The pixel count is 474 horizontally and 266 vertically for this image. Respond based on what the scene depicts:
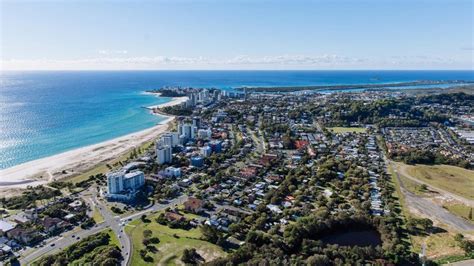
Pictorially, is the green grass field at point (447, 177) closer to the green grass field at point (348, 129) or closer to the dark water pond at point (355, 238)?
the dark water pond at point (355, 238)

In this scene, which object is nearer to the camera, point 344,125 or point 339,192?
point 339,192

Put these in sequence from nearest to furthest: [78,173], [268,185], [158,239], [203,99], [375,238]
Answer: [158,239]
[375,238]
[268,185]
[78,173]
[203,99]

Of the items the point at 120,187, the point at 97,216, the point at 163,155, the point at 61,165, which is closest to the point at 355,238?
the point at 97,216

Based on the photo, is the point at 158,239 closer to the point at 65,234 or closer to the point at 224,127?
the point at 65,234

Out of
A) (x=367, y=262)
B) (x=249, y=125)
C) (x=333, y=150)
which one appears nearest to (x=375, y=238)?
(x=367, y=262)

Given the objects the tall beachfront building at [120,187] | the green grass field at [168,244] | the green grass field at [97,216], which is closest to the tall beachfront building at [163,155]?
the tall beachfront building at [120,187]
